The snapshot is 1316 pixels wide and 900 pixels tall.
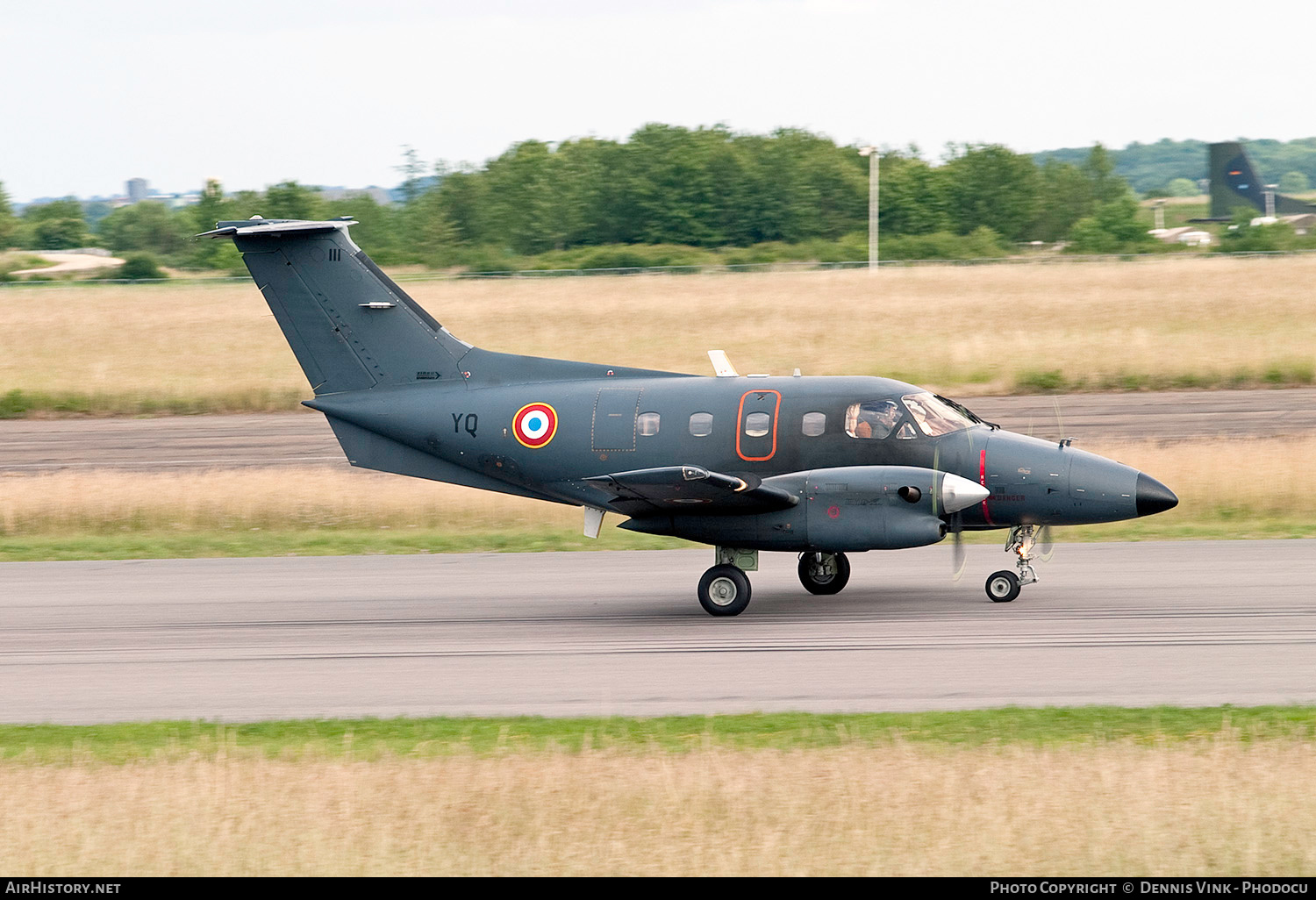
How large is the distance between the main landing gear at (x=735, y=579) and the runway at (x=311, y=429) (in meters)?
13.8

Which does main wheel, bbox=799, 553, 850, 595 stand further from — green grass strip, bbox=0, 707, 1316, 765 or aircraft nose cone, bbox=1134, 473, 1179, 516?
green grass strip, bbox=0, 707, 1316, 765

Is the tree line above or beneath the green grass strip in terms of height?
above

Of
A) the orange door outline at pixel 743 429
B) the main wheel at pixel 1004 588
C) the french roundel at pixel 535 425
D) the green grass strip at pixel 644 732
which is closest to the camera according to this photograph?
the green grass strip at pixel 644 732

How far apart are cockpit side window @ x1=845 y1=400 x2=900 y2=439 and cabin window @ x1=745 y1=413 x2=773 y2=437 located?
91 cm

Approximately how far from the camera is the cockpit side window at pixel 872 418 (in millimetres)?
15820

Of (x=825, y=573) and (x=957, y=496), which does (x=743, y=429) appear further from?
(x=957, y=496)

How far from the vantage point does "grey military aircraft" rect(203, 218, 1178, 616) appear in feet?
49.5

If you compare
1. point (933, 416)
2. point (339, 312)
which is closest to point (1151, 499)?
point (933, 416)

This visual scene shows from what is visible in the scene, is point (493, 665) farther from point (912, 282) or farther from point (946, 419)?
point (912, 282)

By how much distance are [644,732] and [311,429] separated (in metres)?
26.7

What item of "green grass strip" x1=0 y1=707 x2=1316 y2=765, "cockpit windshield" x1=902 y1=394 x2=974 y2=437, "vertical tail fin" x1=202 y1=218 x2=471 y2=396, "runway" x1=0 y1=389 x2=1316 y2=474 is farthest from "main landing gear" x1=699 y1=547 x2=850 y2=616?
"runway" x1=0 y1=389 x2=1316 y2=474

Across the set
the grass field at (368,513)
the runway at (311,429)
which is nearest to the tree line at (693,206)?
the runway at (311,429)

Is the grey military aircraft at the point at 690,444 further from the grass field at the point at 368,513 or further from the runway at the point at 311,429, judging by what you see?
the runway at the point at 311,429

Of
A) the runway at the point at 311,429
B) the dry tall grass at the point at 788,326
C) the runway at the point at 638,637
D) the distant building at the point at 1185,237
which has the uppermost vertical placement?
the distant building at the point at 1185,237
